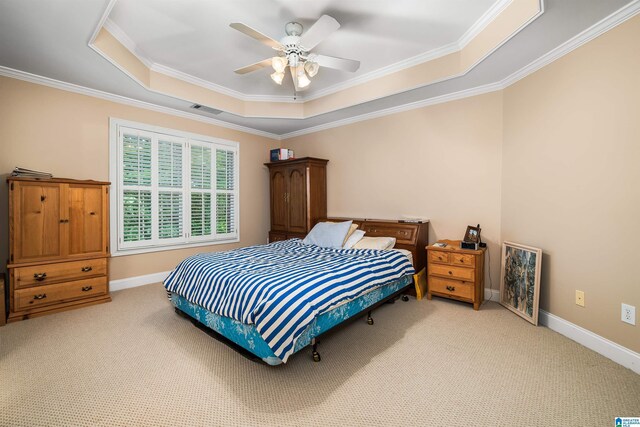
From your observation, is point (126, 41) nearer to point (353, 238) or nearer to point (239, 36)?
point (239, 36)

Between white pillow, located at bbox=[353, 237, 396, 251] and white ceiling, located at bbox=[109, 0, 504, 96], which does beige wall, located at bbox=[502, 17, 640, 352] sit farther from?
white pillow, located at bbox=[353, 237, 396, 251]

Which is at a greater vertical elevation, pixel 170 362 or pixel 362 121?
pixel 362 121

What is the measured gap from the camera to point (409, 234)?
371 cm

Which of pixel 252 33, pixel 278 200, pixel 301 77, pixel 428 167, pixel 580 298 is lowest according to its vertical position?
pixel 580 298

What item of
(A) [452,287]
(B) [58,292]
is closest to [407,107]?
(A) [452,287]

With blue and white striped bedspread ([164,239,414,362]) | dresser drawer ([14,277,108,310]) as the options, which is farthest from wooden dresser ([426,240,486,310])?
dresser drawer ([14,277,108,310])

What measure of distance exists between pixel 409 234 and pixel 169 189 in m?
3.61

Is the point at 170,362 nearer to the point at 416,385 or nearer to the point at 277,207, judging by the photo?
the point at 416,385

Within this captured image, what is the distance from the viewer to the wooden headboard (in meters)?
3.64

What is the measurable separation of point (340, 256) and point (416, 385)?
4.87ft

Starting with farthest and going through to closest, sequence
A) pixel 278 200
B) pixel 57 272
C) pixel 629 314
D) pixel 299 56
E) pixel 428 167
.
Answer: pixel 278 200
pixel 428 167
pixel 57 272
pixel 299 56
pixel 629 314

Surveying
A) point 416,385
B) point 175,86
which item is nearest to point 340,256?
point 416,385

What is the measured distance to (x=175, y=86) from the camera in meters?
3.71

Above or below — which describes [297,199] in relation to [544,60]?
below
